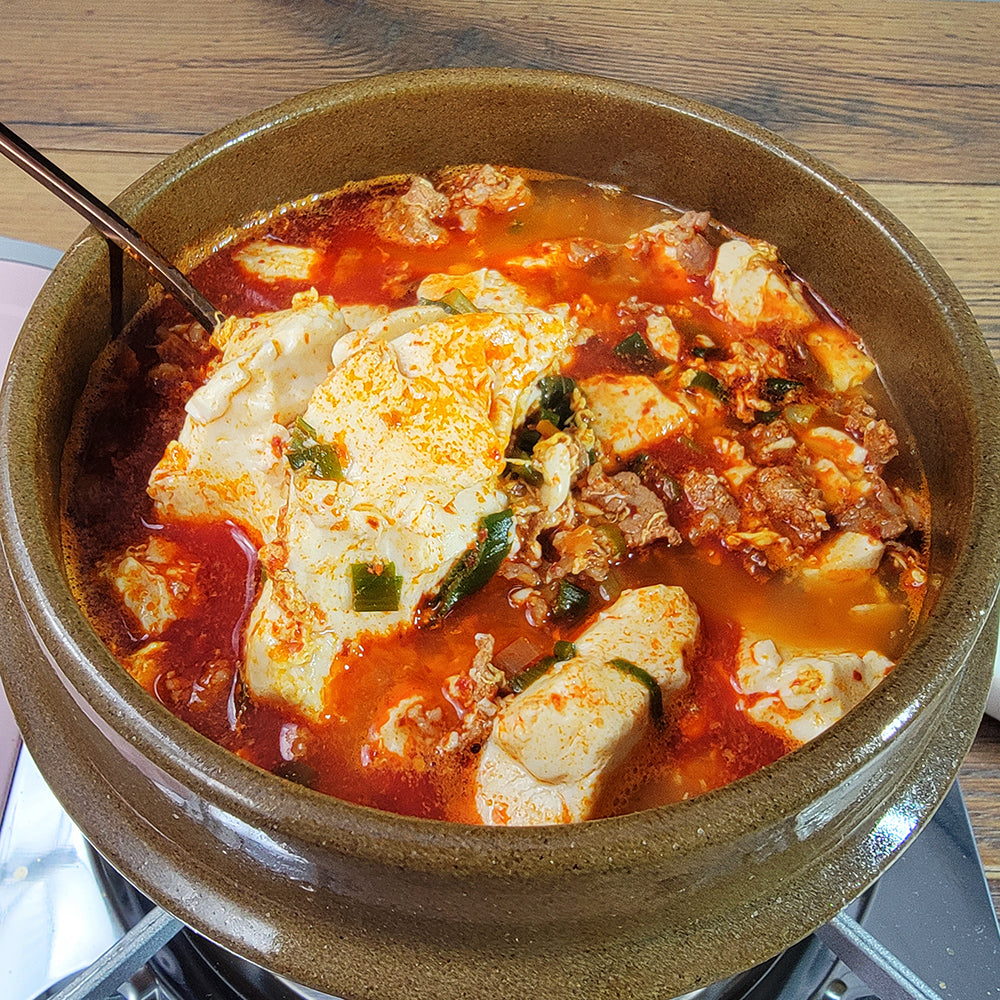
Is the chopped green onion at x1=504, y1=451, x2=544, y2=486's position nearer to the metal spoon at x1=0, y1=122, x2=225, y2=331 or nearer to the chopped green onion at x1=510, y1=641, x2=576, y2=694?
the chopped green onion at x1=510, y1=641, x2=576, y2=694

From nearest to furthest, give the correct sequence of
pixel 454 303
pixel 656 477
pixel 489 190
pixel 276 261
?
pixel 656 477
pixel 454 303
pixel 276 261
pixel 489 190

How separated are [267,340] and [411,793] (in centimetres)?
62

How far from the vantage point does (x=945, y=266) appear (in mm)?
2326

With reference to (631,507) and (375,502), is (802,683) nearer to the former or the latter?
(631,507)

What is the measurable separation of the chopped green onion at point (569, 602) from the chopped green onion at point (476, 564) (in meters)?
0.10

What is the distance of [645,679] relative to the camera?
131cm

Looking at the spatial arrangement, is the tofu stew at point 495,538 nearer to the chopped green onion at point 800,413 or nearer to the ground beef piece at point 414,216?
the chopped green onion at point 800,413

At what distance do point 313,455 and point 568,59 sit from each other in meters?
1.66

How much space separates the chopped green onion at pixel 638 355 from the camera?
5.66 ft

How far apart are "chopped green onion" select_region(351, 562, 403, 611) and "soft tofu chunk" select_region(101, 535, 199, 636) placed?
0.77 feet

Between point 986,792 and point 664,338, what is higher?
point 664,338

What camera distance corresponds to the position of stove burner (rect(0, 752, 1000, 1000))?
53.2 inches

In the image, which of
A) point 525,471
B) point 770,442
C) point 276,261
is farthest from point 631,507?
point 276,261

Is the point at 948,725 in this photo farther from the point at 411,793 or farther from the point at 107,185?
the point at 107,185
